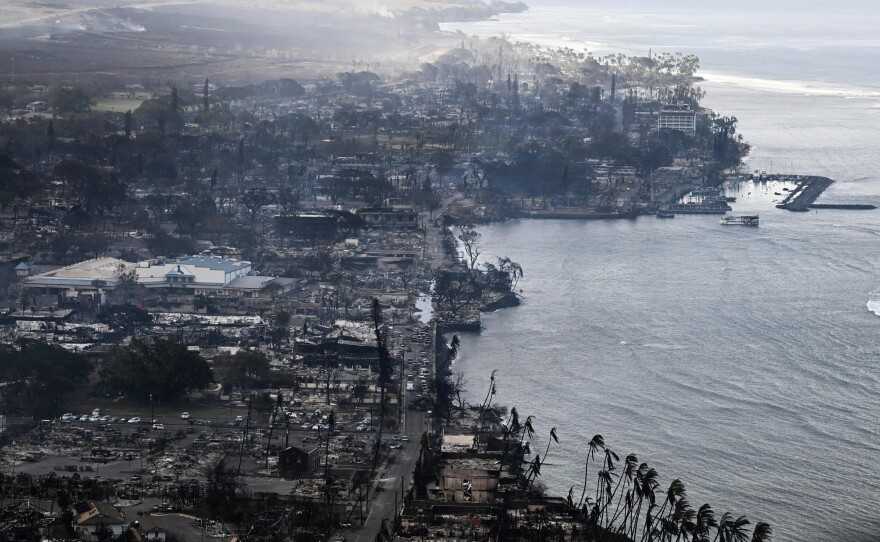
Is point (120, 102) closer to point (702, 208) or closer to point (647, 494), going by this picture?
point (702, 208)

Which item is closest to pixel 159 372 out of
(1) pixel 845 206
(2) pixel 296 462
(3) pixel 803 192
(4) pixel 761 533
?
(2) pixel 296 462

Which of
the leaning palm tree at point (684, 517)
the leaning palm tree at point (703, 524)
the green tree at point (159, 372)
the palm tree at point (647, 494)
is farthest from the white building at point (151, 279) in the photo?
the leaning palm tree at point (703, 524)

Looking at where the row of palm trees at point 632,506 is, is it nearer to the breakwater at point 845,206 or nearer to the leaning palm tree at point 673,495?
the leaning palm tree at point 673,495

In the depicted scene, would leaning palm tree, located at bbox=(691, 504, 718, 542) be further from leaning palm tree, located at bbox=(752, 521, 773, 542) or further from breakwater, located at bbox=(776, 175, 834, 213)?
breakwater, located at bbox=(776, 175, 834, 213)

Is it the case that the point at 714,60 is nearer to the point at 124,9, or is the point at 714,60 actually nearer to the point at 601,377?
the point at 124,9

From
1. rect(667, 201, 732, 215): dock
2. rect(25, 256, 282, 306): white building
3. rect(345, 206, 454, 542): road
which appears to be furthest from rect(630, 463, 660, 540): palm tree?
rect(667, 201, 732, 215): dock
